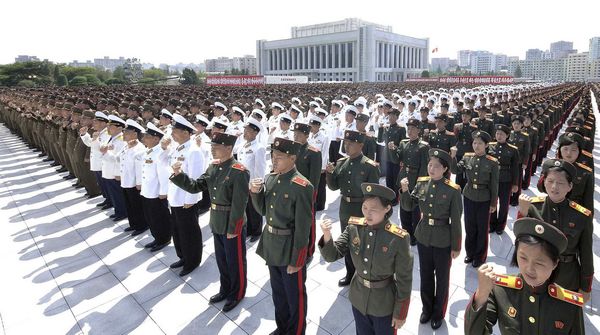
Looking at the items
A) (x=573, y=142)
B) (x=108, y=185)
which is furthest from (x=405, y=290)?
Answer: (x=108, y=185)

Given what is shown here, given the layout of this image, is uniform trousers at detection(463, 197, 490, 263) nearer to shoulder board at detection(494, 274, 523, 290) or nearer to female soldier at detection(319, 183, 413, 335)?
female soldier at detection(319, 183, 413, 335)

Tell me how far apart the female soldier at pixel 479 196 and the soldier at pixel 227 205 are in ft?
8.69

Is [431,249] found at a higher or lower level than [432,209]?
lower

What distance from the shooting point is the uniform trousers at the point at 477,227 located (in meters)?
4.67

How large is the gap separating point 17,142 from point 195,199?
14542 mm

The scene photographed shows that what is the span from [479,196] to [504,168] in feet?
4.42

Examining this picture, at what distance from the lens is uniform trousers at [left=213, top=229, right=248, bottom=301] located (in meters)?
3.92

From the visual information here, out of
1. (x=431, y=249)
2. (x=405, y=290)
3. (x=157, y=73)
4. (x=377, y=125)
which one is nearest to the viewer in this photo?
(x=405, y=290)

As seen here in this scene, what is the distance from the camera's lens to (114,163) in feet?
20.4

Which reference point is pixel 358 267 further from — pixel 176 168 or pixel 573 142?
pixel 573 142

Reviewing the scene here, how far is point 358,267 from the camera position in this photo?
263 centimetres

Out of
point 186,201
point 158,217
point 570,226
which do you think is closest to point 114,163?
point 158,217

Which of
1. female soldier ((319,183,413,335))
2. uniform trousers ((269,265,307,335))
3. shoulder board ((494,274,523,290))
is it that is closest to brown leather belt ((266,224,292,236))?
uniform trousers ((269,265,307,335))

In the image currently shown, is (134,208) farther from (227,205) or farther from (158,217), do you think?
(227,205)
